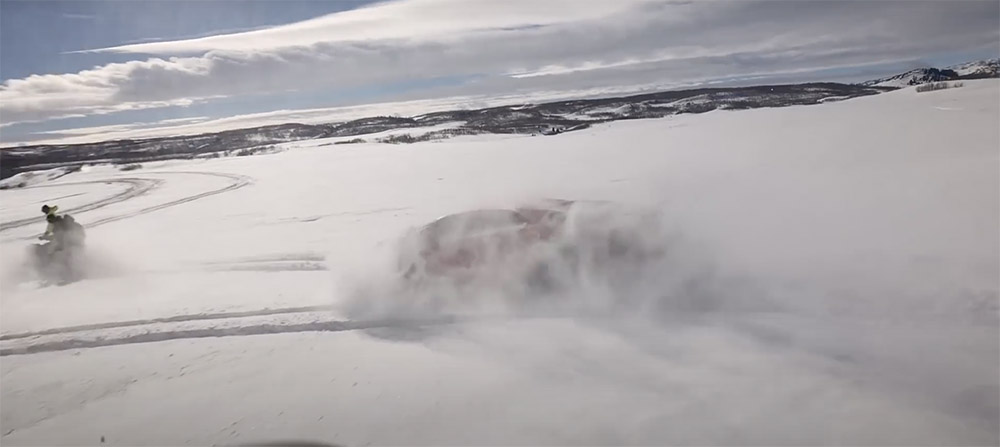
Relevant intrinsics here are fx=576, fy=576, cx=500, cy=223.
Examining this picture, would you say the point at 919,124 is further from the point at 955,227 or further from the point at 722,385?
the point at 722,385

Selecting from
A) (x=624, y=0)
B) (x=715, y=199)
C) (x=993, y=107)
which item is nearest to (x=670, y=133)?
(x=715, y=199)

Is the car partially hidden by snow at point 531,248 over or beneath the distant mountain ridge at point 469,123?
beneath

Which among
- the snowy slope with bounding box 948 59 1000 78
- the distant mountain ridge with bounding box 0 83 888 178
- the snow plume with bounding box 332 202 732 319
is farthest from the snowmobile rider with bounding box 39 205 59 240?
the snowy slope with bounding box 948 59 1000 78

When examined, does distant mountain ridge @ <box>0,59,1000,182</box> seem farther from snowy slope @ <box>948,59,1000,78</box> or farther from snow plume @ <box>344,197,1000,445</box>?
snow plume @ <box>344,197,1000,445</box>

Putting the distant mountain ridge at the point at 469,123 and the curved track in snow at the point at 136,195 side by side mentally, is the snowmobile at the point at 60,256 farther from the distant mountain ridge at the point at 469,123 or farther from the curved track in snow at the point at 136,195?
the distant mountain ridge at the point at 469,123

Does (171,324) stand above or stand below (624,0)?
below

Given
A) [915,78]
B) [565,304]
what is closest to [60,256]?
[565,304]

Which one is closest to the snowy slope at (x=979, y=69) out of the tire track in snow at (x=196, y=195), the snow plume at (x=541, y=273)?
the snow plume at (x=541, y=273)
